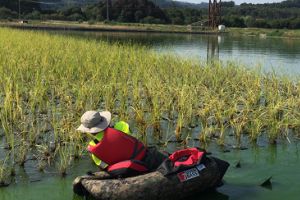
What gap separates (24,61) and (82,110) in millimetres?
5130

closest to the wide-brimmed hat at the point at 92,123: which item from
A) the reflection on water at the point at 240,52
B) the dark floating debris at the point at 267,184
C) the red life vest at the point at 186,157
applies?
the red life vest at the point at 186,157

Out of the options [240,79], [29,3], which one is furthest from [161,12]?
[240,79]

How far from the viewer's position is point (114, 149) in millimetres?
5047

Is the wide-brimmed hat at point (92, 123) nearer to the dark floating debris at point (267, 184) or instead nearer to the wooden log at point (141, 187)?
the wooden log at point (141, 187)

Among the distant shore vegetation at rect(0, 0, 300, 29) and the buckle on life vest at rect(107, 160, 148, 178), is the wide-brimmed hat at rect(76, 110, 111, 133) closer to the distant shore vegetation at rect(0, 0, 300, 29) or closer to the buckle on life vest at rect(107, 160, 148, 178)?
the buckle on life vest at rect(107, 160, 148, 178)

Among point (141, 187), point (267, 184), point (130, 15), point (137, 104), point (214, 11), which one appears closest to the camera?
point (141, 187)

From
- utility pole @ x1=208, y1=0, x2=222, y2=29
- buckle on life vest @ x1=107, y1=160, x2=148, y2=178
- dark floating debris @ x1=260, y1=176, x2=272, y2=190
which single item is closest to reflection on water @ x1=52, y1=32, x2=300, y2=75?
dark floating debris @ x1=260, y1=176, x2=272, y2=190

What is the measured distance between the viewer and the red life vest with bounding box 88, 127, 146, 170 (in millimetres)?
5023

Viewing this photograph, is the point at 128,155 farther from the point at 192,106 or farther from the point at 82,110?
the point at 192,106

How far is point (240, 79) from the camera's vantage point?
36.4 feet

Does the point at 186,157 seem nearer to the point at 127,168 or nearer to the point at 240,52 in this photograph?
the point at 127,168

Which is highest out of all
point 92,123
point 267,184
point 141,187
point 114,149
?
point 92,123

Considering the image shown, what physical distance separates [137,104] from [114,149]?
9.81 ft

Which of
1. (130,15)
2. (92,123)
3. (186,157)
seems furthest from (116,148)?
(130,15)
